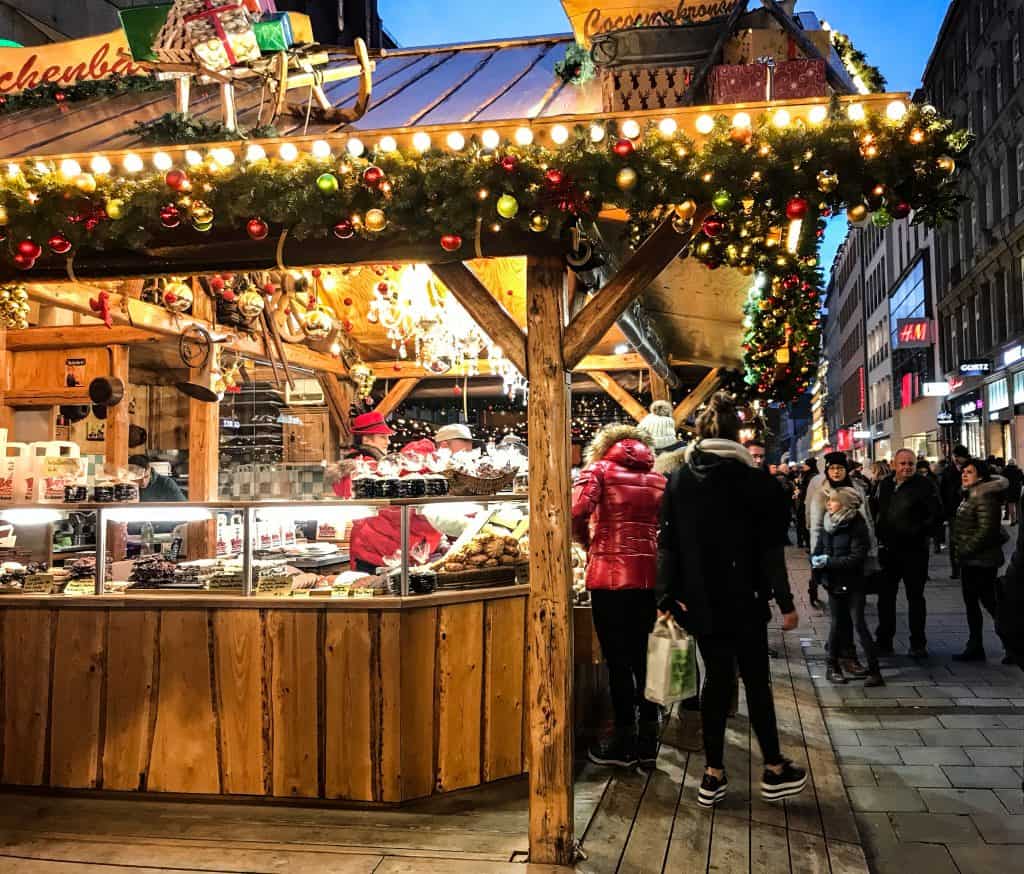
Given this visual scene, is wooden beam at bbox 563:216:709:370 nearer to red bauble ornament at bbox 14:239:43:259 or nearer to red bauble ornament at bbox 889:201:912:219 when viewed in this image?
red bauble ornament at bbox 889:201:912:219

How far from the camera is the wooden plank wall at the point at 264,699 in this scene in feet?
15.0

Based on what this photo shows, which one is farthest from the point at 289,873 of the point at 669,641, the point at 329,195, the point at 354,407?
the point at 354,407

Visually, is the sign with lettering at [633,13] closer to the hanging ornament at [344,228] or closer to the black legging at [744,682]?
the hanging ornament at [344,228]

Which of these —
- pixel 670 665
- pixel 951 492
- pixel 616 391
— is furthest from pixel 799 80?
pixel 951 492

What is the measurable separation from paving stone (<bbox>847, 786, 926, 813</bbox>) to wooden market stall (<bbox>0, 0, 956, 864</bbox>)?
1672 mm

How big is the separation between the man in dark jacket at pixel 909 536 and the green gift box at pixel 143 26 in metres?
6.26

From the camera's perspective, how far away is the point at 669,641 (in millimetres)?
4984

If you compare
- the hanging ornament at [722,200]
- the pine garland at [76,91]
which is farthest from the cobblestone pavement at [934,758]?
the pine garland at [76,91]

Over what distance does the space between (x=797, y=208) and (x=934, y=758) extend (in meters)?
3.39

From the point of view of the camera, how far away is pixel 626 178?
3771 mm

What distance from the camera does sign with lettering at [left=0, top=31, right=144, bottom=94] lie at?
21.8 feet

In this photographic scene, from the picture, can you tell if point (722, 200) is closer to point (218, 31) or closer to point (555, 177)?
point (555, 177)

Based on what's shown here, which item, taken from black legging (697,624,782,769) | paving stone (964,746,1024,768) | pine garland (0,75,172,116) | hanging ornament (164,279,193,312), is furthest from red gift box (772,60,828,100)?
hanging ornament (164,279,193,312)

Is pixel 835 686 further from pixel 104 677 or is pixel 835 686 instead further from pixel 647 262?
pixel 104 677
